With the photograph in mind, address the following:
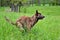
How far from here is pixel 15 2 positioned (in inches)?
1753

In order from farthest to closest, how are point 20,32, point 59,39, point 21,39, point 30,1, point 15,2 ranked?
Answer: point 30,1 < point 15,2 < point 20,32 < point 59,39 < point 21,39

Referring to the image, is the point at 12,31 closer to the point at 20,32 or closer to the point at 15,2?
the point at 20,32

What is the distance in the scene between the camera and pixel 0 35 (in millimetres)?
8250

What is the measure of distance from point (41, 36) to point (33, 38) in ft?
2.09

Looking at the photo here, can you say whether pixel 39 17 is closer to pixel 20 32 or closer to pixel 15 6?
pixel 20 32

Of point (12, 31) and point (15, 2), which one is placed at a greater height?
point (12, 31)

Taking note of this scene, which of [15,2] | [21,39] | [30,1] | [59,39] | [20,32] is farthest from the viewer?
[30,1]

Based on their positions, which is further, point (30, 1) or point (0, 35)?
point (30, 1)

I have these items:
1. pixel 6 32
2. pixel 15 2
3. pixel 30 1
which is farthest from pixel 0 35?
pixel 30 1

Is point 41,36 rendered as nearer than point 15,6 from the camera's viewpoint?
Yes

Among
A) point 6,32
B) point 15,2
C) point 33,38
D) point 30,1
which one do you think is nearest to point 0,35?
point 6,32

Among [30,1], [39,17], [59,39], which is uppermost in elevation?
[39,17]

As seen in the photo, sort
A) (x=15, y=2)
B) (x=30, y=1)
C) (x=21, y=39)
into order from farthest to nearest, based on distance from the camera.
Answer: (x=30, y=1) → (x=15, y=2) → (x=21, y=39)

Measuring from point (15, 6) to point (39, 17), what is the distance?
37.0m
